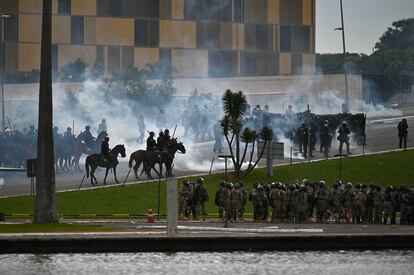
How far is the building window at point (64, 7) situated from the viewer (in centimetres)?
10381

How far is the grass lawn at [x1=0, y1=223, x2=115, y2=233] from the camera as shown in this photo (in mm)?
42469

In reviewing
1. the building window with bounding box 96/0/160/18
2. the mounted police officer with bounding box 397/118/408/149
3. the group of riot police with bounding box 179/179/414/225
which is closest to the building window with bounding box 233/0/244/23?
the building window with bounding box 96/0/160/18

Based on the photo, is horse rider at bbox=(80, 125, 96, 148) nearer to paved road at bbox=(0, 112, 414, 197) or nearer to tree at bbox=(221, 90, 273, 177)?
paved road at bbox=(0, 112, 414, 197)

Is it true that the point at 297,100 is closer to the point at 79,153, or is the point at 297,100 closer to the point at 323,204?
the point at 79,153

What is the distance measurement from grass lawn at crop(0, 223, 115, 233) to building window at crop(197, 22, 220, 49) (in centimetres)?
6503

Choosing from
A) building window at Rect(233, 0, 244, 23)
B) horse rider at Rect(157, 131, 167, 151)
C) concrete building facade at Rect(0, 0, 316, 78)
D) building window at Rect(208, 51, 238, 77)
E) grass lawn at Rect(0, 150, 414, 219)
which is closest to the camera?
grass lawn at Rect(0, 150, 414, 219)

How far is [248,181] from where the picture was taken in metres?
63.0

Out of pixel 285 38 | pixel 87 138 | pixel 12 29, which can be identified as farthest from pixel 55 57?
pixel 87 138

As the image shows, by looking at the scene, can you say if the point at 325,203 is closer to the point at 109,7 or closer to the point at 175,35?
the point at 109,7

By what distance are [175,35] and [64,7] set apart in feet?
31.2

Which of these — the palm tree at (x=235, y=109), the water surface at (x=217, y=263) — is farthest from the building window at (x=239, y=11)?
the water surface at (x=217, y=263)

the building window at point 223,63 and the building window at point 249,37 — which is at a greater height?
the building window at point 249,37

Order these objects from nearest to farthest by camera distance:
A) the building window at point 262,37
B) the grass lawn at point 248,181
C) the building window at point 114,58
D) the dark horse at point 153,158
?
the grass lawn at point 248,181, the dark horse at point 153,158, the building window at point 114,58, the building window at point 262,37

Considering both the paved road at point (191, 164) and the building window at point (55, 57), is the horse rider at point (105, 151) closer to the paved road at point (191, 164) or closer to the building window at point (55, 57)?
the paved road at point (191, 164)
